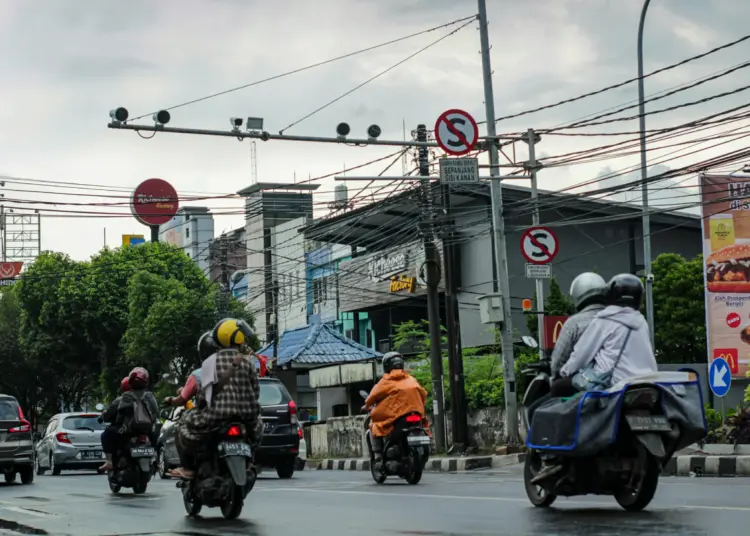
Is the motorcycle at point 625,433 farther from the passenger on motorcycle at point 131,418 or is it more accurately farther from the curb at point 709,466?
the curb at point 709,466

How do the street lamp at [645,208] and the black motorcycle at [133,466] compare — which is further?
the street lamp at [645,208]

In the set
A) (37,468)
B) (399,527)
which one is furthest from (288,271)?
(399,527)

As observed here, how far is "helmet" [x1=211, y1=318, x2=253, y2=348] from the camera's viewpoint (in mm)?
10461

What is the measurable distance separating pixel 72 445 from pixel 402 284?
77.6 feet

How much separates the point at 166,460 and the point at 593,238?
93.9ft

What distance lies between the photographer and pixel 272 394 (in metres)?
20.7

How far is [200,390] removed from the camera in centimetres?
1055

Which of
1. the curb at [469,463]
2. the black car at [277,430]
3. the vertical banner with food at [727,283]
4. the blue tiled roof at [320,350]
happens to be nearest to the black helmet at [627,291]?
the black car at [277,430]

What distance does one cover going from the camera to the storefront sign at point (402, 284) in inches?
1870

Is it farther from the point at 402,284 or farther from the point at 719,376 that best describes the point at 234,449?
the point at 402,284

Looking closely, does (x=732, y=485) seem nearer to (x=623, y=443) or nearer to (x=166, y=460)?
(x=623, y=443)

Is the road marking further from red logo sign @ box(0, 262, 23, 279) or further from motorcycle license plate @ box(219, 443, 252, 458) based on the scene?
red logo sign @ box(0, 262, 23, 279)

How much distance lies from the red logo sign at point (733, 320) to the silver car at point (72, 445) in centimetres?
1626

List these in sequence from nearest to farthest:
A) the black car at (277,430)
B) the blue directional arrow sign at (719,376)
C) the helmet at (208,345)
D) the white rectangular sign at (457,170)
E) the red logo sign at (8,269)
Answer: the helmet at (208,345)
the black car at (277,430)
the white rectangular sign at (457,170)
the blue directional arrow sign at (719,376)
the red logo sign at (8,269)
